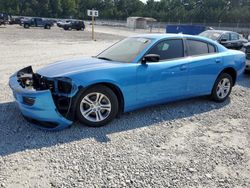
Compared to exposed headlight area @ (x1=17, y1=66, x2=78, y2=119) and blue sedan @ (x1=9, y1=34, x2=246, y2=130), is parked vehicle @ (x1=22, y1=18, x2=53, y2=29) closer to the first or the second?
blue sedan @ (x1=9, y1=34, x2=246, y2=130)

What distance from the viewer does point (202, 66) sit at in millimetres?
5363

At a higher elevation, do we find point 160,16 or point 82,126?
point 160,16

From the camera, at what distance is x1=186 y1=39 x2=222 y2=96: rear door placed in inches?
207

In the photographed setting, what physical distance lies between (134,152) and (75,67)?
5.57ft

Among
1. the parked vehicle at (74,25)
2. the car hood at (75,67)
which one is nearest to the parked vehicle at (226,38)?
the car hood at (75,67)

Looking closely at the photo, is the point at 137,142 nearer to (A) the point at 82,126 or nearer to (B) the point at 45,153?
(A) the point at 82,126

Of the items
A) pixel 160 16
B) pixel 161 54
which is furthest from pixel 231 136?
pixel 160 16

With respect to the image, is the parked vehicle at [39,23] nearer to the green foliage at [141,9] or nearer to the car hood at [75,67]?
the car hood at [75,67]

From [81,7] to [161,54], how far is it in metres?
128

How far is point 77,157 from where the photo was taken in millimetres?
3447

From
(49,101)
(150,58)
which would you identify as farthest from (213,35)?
(49,101)

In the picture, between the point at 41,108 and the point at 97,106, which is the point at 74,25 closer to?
the point at 97,106

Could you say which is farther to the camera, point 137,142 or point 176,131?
point 176,131

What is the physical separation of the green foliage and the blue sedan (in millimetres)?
82554
